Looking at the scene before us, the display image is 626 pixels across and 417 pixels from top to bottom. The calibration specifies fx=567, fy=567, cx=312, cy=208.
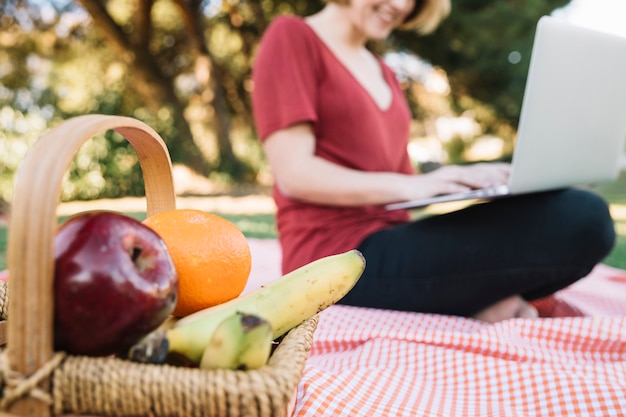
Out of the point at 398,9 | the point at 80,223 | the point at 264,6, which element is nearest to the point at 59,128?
the point at 80,223

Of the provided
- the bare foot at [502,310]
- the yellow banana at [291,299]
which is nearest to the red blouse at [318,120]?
the bare foot at [502,310]

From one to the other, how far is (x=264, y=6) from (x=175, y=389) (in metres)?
8.51

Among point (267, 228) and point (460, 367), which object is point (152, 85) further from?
point (460, 367)

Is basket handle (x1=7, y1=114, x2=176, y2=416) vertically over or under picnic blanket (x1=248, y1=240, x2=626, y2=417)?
over

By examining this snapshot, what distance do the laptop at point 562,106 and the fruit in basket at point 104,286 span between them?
0.82m

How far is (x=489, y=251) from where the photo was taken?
1.35 metres

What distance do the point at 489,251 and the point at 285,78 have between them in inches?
26.9

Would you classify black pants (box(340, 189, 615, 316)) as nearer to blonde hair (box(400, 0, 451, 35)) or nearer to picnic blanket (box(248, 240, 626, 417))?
picnic blanket (box(248, 240, 626, 417))

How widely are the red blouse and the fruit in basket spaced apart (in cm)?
95

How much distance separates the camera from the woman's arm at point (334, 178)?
4.50 ft

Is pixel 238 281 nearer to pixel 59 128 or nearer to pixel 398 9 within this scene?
pixel 59 128

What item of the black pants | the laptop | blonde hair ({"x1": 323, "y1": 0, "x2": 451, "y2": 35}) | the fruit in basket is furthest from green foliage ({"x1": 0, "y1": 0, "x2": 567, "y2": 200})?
the fruit in basket

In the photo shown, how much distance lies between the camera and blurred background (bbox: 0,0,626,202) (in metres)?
6.91

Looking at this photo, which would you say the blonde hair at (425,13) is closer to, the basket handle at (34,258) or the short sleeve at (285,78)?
the short sleeve at (285,78)
